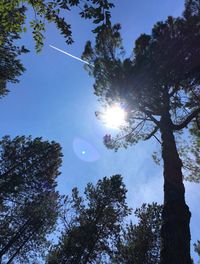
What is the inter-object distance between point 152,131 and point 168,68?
292 cm

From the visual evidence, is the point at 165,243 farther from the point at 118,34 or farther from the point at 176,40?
the point at 118,34

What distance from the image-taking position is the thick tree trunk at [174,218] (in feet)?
18.2

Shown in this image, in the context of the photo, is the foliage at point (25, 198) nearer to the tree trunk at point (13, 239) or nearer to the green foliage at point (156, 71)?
the tree trunk at point (13, 239)

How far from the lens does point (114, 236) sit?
19219 mm

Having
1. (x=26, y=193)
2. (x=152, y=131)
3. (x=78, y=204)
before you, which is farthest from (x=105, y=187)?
(x=152, y=131)

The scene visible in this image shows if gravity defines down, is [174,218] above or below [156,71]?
below

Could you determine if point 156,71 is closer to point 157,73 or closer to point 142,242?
point 157,73

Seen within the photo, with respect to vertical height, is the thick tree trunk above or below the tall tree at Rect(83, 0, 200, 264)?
below

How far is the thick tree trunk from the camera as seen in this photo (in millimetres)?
5543

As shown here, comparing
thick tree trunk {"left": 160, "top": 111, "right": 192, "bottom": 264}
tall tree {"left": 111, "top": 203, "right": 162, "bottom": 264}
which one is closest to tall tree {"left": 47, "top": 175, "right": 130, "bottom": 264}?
tall tree {"left": 111, "top": 203, "right": 162, "bottom": 264}

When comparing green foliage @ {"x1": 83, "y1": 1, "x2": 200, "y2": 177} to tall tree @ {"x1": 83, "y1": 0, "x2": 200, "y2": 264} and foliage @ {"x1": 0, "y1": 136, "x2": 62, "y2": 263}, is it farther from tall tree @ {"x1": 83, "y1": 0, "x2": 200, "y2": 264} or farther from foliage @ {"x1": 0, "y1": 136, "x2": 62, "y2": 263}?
foliage @ {"x1": 0, "y1": 136, "x2": 62, "y2": 263}

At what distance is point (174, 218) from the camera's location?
247 inches

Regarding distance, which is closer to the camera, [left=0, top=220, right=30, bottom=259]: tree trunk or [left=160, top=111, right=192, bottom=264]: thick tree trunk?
[left=160, top=111, right=192, bottom=264]: thick tree trunk

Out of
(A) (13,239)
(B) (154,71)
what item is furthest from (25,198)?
(B) (154,71)
